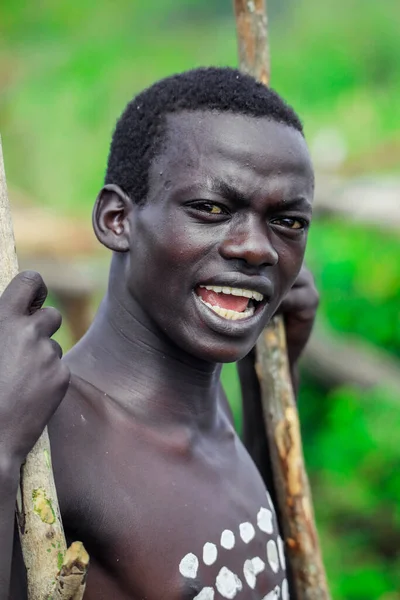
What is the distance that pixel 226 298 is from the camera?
1992mm

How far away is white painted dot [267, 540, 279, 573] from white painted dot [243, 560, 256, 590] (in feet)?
0.29

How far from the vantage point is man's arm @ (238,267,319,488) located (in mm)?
2584

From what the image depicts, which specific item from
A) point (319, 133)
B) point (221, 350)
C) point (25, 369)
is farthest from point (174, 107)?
point (319, 133)

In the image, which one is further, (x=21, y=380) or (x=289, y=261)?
(x=289, y=261)

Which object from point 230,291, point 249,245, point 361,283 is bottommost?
point 361,283

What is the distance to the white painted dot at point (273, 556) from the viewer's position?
7.13 ft

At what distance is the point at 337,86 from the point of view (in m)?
13.3

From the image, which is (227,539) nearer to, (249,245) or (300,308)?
(249,245)

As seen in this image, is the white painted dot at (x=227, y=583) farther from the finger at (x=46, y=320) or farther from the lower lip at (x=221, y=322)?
the finger at (x=46, y=320)

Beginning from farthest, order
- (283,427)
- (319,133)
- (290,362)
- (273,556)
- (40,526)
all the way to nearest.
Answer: (319,133) → (290,362) → (283,427) → (273,556) → (40,526)

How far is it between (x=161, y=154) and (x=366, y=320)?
4268 millimetres

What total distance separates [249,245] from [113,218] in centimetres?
34

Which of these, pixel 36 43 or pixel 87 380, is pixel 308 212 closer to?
pixel 87 380

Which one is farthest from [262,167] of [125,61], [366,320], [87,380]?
[125,61]
